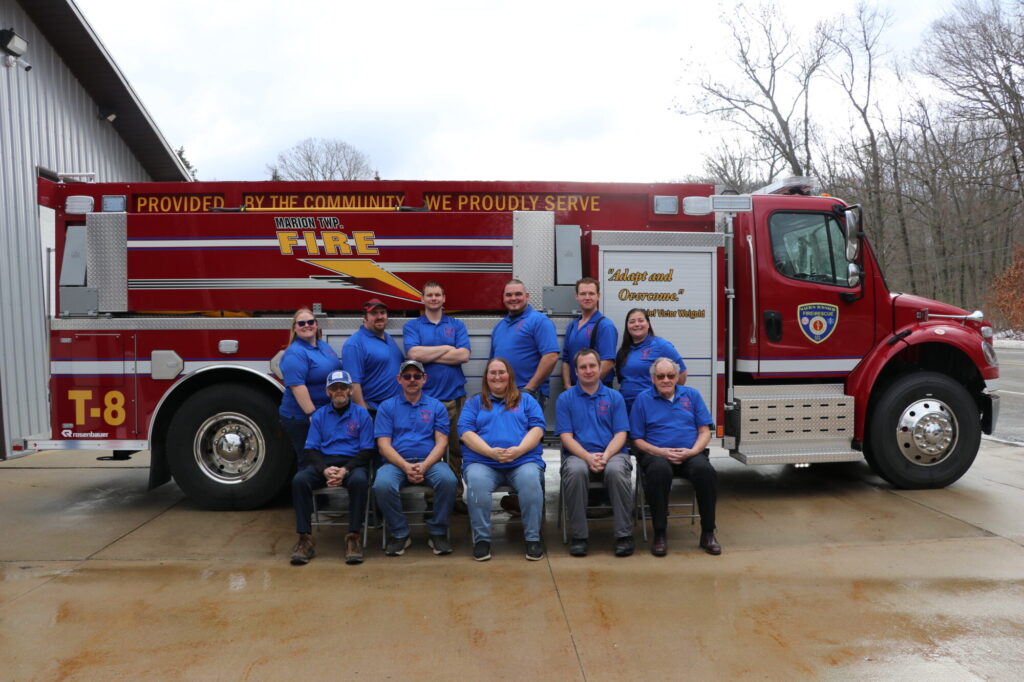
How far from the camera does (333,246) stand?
19.1ft

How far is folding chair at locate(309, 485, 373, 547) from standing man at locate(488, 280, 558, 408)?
1346 mm

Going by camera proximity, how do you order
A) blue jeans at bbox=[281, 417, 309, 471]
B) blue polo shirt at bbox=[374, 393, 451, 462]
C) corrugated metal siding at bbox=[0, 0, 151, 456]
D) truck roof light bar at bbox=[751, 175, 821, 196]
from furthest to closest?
1. corrugated metal siding at bbox=[0, 0, 151, 456]
2. truck roof light bar at bbox=[751, 175, 821, 196]
3. blue jeans at bbox=[281, 417, 309, 471]
4. blue polo shirt at bbox=[374, 393, 451, 462]

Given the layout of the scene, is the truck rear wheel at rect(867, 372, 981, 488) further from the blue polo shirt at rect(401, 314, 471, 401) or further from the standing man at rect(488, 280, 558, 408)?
the blue polo shirt at rect(401, 314, 471, 401)

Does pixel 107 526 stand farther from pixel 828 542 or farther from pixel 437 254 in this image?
pixel 828 542

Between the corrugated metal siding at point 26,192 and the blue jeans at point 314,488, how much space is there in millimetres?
4782

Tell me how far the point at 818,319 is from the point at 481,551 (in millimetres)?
3466

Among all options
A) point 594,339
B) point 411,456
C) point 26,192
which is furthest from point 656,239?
point 26,192

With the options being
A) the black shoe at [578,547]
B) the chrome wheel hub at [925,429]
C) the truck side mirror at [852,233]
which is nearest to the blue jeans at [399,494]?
the black shoe at [578,547]

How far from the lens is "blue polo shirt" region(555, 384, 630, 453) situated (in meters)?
4.98

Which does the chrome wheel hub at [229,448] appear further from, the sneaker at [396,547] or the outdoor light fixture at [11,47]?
the outdoor light fixture at [11,47]

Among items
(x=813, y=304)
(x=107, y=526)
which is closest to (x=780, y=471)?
(x=813, y=304)

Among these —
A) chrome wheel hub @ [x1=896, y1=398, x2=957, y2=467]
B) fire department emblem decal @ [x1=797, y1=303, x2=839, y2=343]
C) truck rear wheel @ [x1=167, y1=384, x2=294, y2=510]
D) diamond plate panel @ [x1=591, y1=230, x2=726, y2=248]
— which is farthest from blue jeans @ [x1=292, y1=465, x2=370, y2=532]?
chrome wheel hub @ [x1=896, y1=398, x2=957, y2=467]

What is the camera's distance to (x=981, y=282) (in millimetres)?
34562

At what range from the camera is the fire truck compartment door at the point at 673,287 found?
19.2 ft
